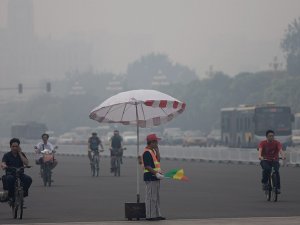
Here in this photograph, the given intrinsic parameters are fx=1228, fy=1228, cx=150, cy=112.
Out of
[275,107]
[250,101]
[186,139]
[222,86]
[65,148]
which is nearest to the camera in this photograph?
[275,107]

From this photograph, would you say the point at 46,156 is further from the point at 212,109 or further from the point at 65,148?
the point at 212,109

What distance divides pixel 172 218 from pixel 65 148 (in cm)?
6589

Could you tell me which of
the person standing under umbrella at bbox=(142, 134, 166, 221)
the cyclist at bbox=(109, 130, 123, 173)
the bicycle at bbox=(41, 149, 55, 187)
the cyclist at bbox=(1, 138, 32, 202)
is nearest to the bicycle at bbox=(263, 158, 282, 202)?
the person standing under umbrella at bbox=(142, 134, 166, 221)

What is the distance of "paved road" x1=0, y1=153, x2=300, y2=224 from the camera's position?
2400cm

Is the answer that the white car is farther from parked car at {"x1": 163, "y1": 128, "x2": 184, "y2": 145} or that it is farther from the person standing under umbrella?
the person standing under umbrella

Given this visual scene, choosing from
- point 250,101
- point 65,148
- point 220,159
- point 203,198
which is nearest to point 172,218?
point 203,198

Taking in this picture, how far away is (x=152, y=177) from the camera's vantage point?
22703mm

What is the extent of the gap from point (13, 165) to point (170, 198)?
21.4 feet

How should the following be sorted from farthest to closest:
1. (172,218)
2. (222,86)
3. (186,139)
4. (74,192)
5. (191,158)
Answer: (222,86) → (186,139) → (191,158) → (74,192) → (172,218)

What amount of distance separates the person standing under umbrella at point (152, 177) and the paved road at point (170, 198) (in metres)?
0.77

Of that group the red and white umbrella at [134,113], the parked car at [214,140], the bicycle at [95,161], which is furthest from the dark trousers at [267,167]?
the parked car at [214,140]

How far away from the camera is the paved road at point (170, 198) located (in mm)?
24000

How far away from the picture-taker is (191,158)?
215 feet

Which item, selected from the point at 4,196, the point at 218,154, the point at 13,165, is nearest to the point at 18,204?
the point at 4,196
